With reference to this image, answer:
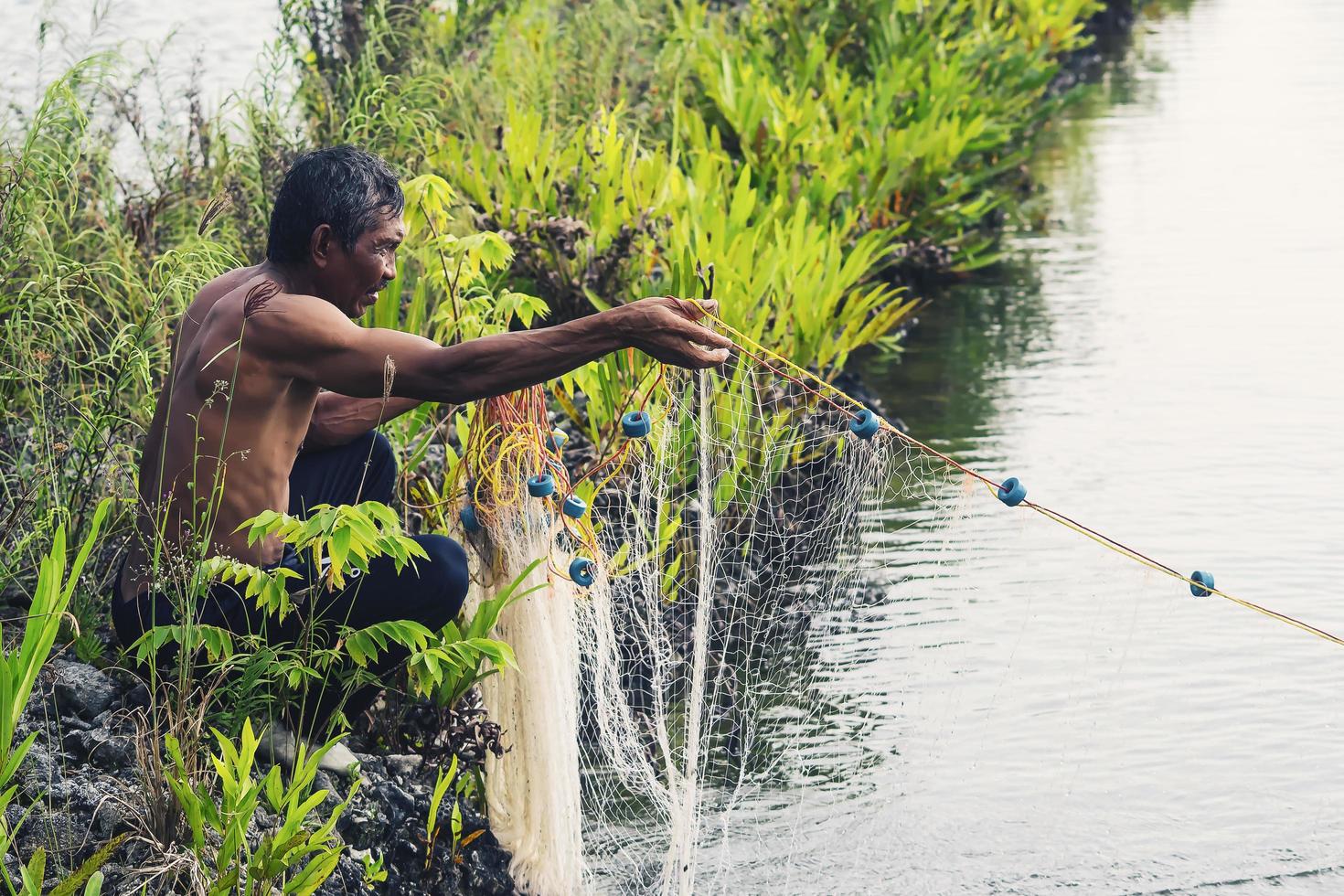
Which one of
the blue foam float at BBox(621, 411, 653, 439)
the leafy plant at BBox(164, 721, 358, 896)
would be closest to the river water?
the blue foam float at BBox(621, 411, 653, 439)

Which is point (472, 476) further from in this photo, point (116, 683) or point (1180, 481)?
point (1180, 481)

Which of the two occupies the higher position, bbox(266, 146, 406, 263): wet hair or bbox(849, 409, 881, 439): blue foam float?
bbox(266, 146, 406, 263): wet hair

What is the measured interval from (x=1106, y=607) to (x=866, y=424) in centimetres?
209

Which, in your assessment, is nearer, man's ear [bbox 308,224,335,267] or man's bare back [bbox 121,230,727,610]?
man's bare back [bbox 121,230,727,610]

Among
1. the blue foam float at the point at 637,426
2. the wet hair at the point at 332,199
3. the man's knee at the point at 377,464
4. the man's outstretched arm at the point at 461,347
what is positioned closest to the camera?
the man's outstretched arm at the point at 461,347

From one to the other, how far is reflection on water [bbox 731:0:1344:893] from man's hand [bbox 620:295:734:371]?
39.7 inches

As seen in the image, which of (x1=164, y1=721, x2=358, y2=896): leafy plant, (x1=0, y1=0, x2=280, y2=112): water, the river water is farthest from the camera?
(x1=0, y1=0, x2=280, y2=112): water

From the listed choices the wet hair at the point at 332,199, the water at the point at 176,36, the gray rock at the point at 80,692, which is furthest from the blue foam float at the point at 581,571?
the water at the point at 176,36

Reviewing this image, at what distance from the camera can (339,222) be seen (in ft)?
11.1

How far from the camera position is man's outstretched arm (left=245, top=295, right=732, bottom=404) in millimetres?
3271

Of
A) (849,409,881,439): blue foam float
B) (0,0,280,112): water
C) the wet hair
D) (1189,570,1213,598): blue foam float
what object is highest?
(0,0,280,112): water

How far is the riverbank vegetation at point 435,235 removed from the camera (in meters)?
3.12

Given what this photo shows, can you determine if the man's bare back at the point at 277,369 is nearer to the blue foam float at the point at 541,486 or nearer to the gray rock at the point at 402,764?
the blue foam float at the point at 541,486

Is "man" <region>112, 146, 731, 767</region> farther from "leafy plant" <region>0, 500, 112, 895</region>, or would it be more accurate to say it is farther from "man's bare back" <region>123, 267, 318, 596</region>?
"leafy plant" <region>0, 500, 112, 895</region>
